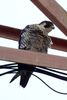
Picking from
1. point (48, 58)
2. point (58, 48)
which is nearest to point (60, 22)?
point (48, 58)

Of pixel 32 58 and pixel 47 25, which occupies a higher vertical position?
pixel 47 25

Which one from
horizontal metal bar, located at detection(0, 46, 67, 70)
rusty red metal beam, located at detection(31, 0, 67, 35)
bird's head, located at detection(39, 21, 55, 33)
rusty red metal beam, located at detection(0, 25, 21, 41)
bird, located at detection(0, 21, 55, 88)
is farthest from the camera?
bird's head, located at detection(39, 21, 55, 33)

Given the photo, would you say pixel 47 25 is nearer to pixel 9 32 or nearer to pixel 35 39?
pixel 35 39

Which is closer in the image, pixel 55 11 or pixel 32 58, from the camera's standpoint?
pixel 32 58

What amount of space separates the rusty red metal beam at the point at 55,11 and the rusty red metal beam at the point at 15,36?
775mm

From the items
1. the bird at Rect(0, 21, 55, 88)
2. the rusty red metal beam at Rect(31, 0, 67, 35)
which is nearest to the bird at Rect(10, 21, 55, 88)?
the bird at Rect(0, 21, 55, 88)

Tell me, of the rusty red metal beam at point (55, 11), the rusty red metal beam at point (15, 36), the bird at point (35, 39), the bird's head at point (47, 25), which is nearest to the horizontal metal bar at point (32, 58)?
the rusty red metal beam at point (55, 11)

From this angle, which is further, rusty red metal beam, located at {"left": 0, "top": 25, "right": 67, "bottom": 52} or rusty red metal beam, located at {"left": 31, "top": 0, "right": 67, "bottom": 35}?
rusty red metal beam, located at {"left": 0, "top": 25, "right": 67, "bottom": 52}

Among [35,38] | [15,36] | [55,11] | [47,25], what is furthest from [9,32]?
[55,11]

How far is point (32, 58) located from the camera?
8.57 ft

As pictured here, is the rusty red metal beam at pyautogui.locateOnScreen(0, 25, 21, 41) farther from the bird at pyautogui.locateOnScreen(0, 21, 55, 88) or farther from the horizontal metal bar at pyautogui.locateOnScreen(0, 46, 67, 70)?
the horizontal metal bar at pyautogui.locateOnScreen(0, 46, 67, 70)

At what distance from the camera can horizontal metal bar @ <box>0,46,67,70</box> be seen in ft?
8.39

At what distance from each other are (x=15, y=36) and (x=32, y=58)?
1.26 metres

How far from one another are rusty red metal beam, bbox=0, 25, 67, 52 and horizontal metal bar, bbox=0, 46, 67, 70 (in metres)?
1.03
